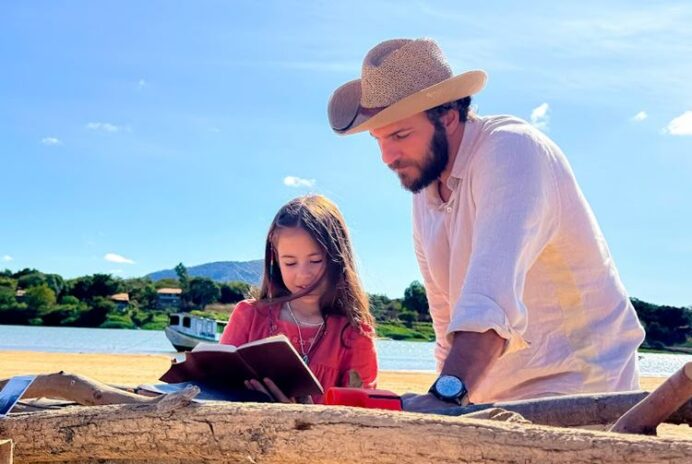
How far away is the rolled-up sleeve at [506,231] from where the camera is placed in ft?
6.13

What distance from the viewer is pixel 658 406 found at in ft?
4.14

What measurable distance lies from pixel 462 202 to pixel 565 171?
0.32m

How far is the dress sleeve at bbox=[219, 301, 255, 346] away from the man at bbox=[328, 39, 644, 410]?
0.81m

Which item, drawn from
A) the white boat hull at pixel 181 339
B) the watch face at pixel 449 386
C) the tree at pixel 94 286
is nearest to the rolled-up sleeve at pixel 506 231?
the watch face at pixel 449 386

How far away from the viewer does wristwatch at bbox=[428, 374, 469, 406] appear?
167 cm

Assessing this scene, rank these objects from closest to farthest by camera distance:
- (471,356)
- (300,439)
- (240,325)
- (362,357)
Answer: (300,439), (471,356), (362,357), (240,325)

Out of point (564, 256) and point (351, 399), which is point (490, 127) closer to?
point (564, 256)

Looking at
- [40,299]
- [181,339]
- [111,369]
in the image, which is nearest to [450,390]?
[111,369]

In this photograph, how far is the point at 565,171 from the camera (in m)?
2.40

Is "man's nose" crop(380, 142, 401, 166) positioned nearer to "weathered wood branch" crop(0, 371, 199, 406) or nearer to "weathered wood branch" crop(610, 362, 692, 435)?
"weathered wood branch" crop(0, 371, 199, 406)

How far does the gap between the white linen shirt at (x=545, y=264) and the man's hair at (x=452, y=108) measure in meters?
0.04

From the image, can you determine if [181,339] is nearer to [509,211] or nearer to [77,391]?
[509,211]

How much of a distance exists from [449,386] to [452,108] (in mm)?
1149

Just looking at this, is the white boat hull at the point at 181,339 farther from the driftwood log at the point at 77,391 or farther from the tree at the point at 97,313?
the tree at the point at 97,313
